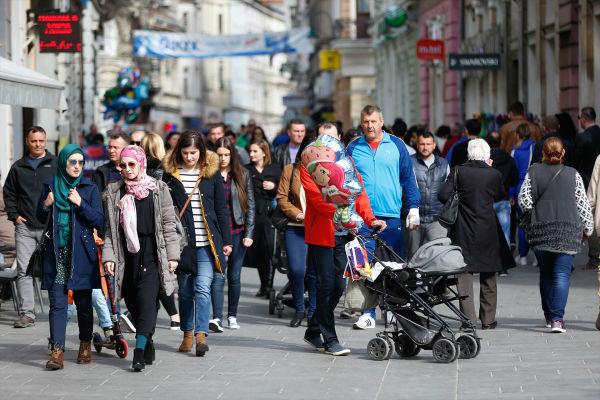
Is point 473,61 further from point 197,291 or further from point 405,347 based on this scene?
point 405,347

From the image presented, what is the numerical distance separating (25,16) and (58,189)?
54.9 feet

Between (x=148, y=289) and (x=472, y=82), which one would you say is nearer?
(x=148, y=289)

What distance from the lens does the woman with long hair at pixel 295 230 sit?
14.5 m

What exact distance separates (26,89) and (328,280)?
3970 millimetres

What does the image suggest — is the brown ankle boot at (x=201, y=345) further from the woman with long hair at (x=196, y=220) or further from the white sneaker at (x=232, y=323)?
the white sneaker at (x=232, y=323)

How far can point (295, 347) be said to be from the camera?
12.9 meters

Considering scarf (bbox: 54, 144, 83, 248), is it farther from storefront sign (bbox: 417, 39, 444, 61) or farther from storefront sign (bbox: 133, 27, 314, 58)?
storefront sign (bbox: 133, 27, 314, 58)

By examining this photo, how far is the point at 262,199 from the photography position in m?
16.7

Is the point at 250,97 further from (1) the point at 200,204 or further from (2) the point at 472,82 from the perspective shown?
(1) the point at 200,204

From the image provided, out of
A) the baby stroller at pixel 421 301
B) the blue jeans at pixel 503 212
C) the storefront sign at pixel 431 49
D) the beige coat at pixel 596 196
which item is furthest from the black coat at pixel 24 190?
the storefront sign at pixel 431 49

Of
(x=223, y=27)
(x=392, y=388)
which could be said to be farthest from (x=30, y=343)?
(x=223, y=27)

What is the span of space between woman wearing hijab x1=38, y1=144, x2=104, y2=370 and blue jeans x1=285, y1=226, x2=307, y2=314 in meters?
3.19

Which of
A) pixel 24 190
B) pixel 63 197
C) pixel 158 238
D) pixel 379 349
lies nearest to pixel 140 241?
pixel 158 238

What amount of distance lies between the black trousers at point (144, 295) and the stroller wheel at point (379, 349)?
1.66 m
